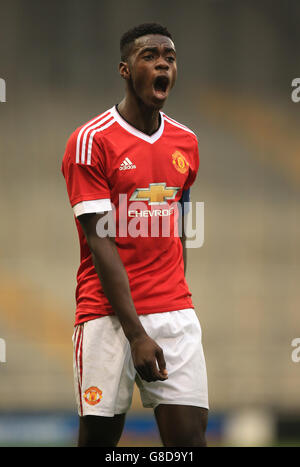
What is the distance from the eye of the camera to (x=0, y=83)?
8.84m

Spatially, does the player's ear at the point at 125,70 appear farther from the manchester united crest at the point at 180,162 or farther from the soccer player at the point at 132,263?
the manchester united crest at the point at 180,162

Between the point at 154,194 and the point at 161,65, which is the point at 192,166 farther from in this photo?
the point at 161,65

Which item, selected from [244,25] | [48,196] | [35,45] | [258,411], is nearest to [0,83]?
[35,45]

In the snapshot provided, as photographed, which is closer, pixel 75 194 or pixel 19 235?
pixel 75 194

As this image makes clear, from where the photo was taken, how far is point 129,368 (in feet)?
11.4

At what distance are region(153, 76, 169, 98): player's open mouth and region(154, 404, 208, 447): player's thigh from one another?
1.28 m

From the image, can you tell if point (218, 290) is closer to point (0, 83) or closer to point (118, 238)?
point (0, 83)

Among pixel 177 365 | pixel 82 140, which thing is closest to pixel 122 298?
pixel 177 365

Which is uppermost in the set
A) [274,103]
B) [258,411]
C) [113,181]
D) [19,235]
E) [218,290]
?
[274,103]

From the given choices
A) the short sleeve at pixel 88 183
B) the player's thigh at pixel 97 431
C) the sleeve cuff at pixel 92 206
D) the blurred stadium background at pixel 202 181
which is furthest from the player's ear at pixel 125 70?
the blurred stadium background at pixel 202 181

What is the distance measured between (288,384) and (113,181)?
19.1 ft

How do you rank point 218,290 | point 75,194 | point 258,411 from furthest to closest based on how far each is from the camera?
point 218,290 → point 258,411 → point 75,194

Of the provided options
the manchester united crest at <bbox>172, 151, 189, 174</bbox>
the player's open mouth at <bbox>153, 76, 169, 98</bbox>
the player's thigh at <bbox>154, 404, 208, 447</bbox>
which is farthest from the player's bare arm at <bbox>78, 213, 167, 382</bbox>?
the player's open mouth at <bbox>153, 76, 169, 98</bbox>

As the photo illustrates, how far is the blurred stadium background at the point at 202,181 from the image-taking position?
874 centimetres
